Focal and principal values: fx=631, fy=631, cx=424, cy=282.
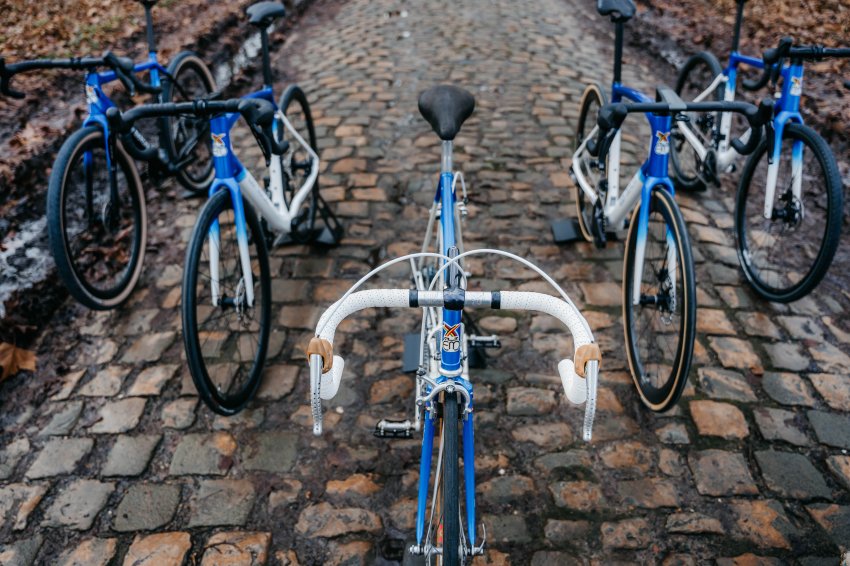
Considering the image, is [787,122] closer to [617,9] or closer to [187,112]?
[617,9]

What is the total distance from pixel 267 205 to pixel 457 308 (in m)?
2.26

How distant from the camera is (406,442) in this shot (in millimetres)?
3162

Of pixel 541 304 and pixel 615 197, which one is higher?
pixel 541 304

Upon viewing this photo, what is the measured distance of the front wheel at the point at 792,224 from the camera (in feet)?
11.6

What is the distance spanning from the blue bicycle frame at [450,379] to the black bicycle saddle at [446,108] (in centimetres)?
8

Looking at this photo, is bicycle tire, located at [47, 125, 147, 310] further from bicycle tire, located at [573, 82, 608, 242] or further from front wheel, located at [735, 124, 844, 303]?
front wheel, located at [735, 124, 844, 303]

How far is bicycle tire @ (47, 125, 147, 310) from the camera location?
11.5 feet

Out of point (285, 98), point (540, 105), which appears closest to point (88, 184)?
point (285, 98)

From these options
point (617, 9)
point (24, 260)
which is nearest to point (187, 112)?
point (24, 260)

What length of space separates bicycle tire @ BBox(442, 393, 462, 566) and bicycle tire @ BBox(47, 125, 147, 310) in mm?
2659

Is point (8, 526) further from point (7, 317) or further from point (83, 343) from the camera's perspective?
point (7, 317)

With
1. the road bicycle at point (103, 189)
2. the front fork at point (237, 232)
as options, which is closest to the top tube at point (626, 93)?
the front fork at point (237, 232)

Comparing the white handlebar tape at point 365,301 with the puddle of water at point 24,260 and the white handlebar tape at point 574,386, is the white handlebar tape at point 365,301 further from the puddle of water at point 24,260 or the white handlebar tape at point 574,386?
the puddle of water at point 24,260

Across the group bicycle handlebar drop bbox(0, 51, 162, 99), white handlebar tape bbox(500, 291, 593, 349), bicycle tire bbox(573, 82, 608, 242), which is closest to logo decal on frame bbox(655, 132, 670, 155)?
bicycle tire bbox(573, 82, 608, 242)
